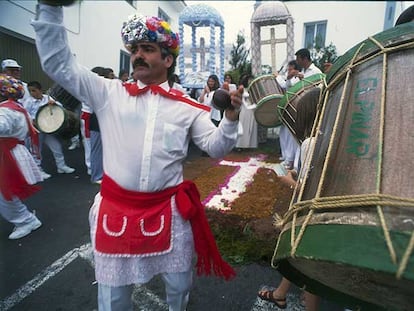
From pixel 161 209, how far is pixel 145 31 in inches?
35.8

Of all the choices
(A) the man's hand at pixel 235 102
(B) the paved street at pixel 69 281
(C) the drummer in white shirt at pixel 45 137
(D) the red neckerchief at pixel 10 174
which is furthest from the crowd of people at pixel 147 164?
(C) the drummer in white shirt at pixel 45 137

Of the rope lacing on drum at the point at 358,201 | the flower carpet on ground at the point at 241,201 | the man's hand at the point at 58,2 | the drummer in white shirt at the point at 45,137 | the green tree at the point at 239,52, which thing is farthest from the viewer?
the green tree at the point at 239,52

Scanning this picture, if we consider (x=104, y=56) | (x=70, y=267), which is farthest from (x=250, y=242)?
(x=104, y=56)

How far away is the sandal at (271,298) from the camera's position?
2.31 metres

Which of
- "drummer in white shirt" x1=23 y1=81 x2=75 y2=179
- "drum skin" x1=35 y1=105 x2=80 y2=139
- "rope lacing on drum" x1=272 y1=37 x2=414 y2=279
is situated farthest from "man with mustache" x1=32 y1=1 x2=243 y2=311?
"drummer in white shirt" x1=23 y1=81 x2=75 y2=179

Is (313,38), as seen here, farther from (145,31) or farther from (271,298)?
(145,31)

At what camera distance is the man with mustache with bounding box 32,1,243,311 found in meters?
1.57

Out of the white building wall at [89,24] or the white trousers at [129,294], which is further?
the white building wall at [89,24]

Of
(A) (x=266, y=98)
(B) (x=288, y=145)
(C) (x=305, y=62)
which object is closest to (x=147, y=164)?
(A) (x=266, y=98)

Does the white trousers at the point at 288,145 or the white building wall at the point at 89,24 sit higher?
the white building wall at the point at 89,24

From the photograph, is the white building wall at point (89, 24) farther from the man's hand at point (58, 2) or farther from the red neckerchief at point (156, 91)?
the man's hand at point (58, 2)

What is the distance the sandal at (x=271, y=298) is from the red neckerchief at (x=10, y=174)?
8.55ft

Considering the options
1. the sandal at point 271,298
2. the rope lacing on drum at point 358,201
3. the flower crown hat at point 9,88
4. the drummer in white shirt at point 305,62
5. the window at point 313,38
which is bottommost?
the sandal at point 271,298

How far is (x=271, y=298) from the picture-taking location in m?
2.34
